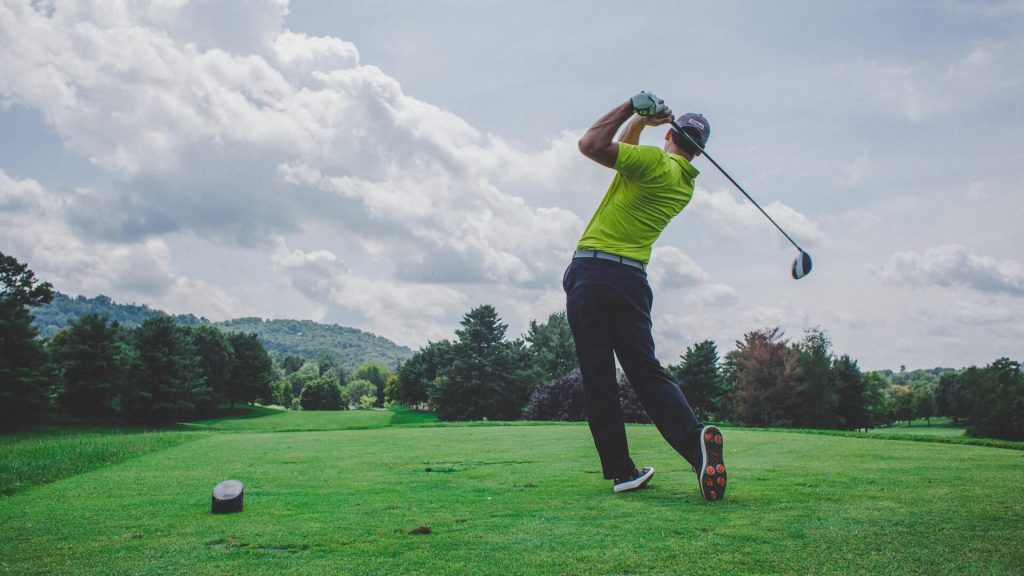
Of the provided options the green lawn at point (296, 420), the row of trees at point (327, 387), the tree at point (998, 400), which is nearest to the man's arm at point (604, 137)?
the tree at point (998, 400)

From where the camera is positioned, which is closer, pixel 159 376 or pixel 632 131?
pixel 632 131

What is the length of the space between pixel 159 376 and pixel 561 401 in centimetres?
2864

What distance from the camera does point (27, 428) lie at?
33.1 meters

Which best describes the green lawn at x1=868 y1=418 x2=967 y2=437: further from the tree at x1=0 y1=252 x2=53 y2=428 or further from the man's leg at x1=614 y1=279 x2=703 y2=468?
the tree at x1=0 y1=252 x2=53 y2=428

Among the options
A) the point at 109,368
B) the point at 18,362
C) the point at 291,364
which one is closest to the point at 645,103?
the point at 18,362

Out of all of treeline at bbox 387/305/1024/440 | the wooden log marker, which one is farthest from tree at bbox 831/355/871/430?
the wooden log marker

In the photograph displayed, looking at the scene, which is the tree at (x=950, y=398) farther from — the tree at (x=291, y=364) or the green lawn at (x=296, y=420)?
the tree at (x=291, y=364)

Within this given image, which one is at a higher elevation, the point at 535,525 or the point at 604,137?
the point at 604,137

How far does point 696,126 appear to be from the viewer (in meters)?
4.74

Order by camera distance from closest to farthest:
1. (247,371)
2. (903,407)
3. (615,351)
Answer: (615,351) < (247,371) < (903,407)

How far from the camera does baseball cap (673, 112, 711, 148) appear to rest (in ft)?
15.5

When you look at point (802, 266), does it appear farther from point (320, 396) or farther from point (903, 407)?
point (903, 407)

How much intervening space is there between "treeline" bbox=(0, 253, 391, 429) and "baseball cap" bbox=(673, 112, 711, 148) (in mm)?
37988

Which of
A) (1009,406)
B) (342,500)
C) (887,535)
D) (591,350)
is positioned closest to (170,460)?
(342,500)
